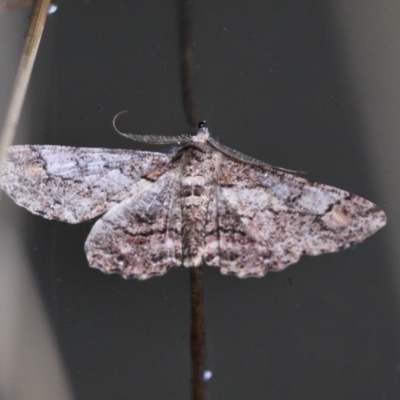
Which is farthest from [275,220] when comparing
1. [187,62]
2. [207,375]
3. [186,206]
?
[187,62]

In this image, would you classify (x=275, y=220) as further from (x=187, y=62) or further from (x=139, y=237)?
(x=187, y=62)

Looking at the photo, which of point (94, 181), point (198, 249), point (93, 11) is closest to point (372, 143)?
point (198, 249)

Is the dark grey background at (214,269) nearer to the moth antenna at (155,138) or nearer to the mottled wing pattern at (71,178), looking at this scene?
the moth antenna at (155,138)

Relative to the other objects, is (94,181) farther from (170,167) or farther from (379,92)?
(379,92)

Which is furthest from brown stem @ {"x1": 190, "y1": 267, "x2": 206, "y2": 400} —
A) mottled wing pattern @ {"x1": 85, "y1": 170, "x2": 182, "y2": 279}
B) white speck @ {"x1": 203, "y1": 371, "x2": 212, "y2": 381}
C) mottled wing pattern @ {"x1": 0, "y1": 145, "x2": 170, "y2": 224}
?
mottled wing pattern @ {"x1": 0, "y1": 145, "x2": 170, "y2": 224}

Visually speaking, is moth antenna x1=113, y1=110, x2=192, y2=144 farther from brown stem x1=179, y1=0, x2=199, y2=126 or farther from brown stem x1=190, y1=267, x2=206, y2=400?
brown stem x1=190, y1=267, x2=206, y2=400
